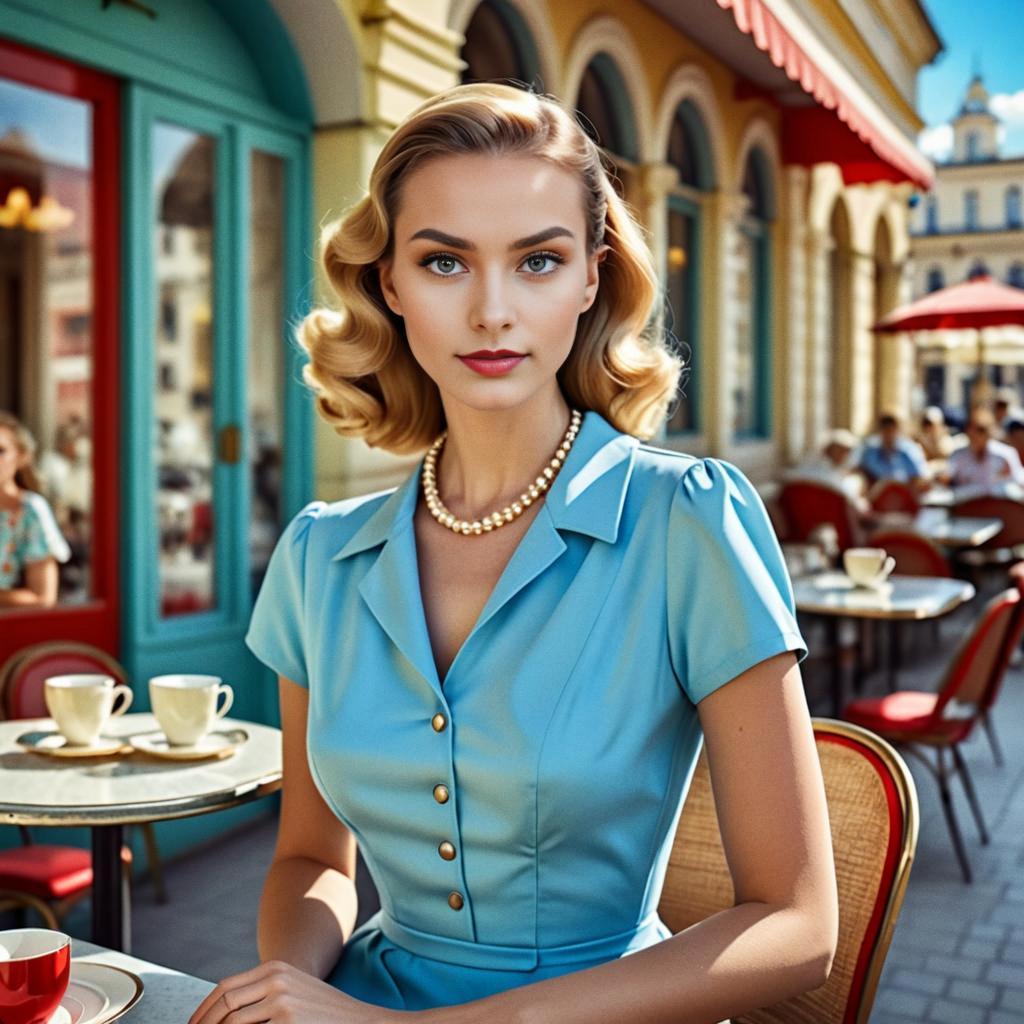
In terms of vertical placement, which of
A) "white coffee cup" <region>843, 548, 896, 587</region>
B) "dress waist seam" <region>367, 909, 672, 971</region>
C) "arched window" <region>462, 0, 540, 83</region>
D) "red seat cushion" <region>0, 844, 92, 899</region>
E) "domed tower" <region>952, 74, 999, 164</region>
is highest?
"domed tower" <region>952, 74, 999, 164</region>

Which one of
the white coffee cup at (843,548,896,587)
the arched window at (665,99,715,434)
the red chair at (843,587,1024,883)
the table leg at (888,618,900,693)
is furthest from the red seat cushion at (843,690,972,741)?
the arched window at (665,99,715,434)

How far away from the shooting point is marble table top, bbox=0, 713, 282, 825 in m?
2.17

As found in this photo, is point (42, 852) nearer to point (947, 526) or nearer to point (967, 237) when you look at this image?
point (947, 526)

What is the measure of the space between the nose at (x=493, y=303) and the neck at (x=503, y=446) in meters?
0.17

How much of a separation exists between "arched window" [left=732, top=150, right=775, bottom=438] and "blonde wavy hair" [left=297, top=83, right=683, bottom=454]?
830 centimetres

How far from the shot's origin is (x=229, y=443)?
4.91 m

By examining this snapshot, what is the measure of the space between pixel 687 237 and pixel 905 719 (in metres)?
5.44

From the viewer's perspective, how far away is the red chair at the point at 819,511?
848 cm

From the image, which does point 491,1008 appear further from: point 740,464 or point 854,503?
point 740,464

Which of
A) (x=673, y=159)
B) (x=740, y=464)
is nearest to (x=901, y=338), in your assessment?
(x=740, y=464)

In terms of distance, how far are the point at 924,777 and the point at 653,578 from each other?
15.7ft

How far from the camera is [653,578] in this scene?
148cm

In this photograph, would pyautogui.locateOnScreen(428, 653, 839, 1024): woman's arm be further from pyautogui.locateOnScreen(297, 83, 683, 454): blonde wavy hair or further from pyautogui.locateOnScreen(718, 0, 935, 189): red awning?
pyautogui.locateOnScreen(718, 0, 935, 189): red awning

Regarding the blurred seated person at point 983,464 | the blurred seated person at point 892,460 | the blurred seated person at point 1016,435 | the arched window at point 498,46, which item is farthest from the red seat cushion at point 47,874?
the blurred seated person at point 1016,435
